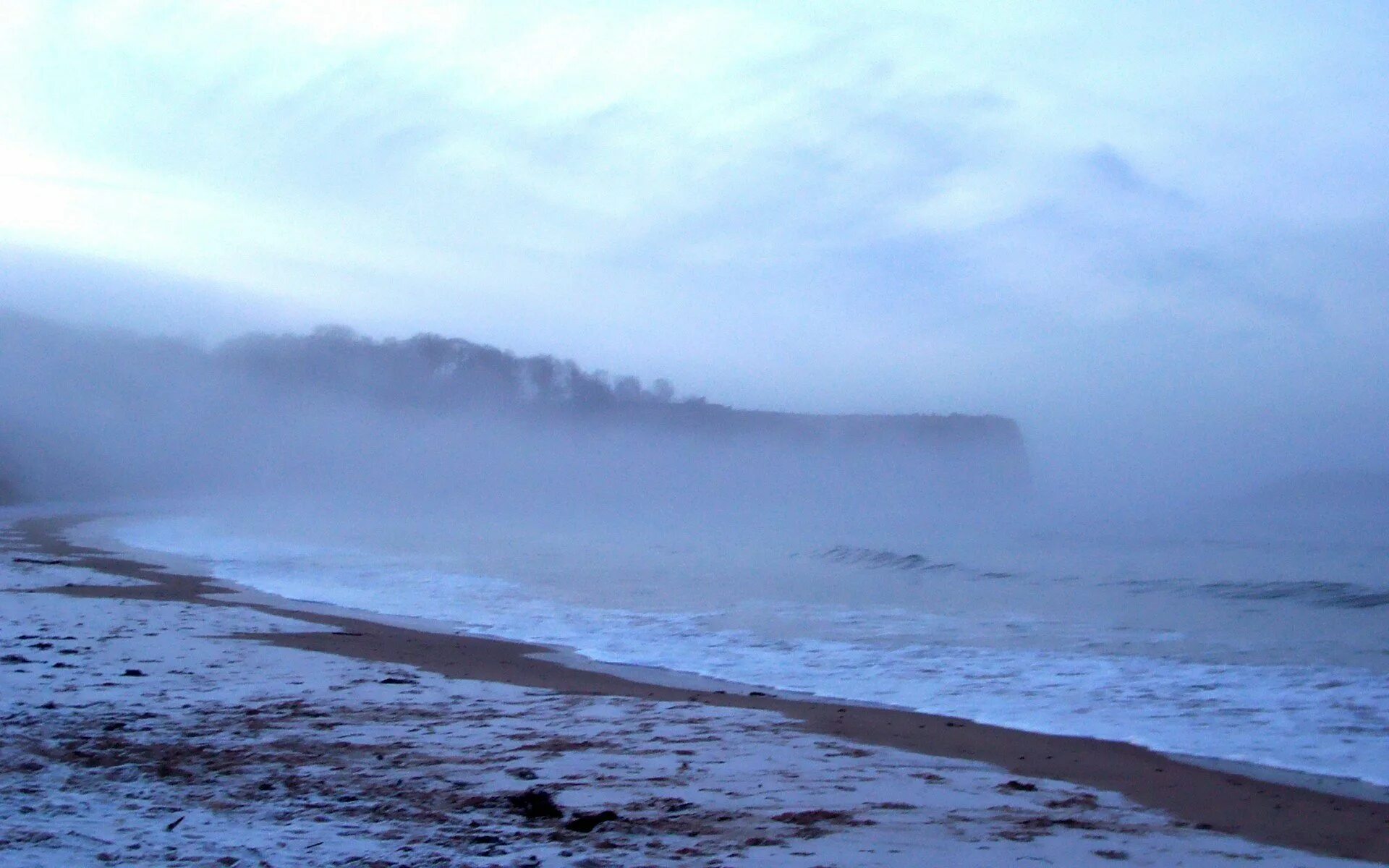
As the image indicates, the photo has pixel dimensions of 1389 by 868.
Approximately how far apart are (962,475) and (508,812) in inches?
3758

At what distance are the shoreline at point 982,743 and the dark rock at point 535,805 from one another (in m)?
2.35

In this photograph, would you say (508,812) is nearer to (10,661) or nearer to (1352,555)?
(10,661)

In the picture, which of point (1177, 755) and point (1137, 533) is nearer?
point (1177, 755)

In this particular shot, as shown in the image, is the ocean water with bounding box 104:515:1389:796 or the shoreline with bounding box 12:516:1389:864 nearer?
the shoreline with bounding box 12:516:1389:864

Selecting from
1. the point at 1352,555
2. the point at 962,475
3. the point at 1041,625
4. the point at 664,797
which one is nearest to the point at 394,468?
the point at 962,475

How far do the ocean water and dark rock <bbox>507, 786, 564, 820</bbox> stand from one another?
11.7 ft

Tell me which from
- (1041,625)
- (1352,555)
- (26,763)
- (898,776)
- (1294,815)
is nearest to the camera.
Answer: (26,763)

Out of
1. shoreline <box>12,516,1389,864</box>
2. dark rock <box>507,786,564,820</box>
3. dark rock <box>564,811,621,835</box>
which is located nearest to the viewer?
dark rock <box>564,811,621,835</box>

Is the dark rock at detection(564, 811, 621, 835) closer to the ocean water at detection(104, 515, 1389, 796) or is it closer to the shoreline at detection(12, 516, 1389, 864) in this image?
the shoreline at detection(12, 516, 1389, 864)

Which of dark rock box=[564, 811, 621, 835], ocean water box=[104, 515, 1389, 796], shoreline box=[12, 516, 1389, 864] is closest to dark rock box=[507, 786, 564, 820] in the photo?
dark rock box=[564, 811, 621, 835]

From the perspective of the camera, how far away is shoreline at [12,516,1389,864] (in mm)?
4520

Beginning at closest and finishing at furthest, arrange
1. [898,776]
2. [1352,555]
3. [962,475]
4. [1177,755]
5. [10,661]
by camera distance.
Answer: [898,776] < [1177,755] < [10,661] < [1352,555] < [962,475]

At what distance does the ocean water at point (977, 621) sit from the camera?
6.98 meters

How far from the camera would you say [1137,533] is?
3678 cm
